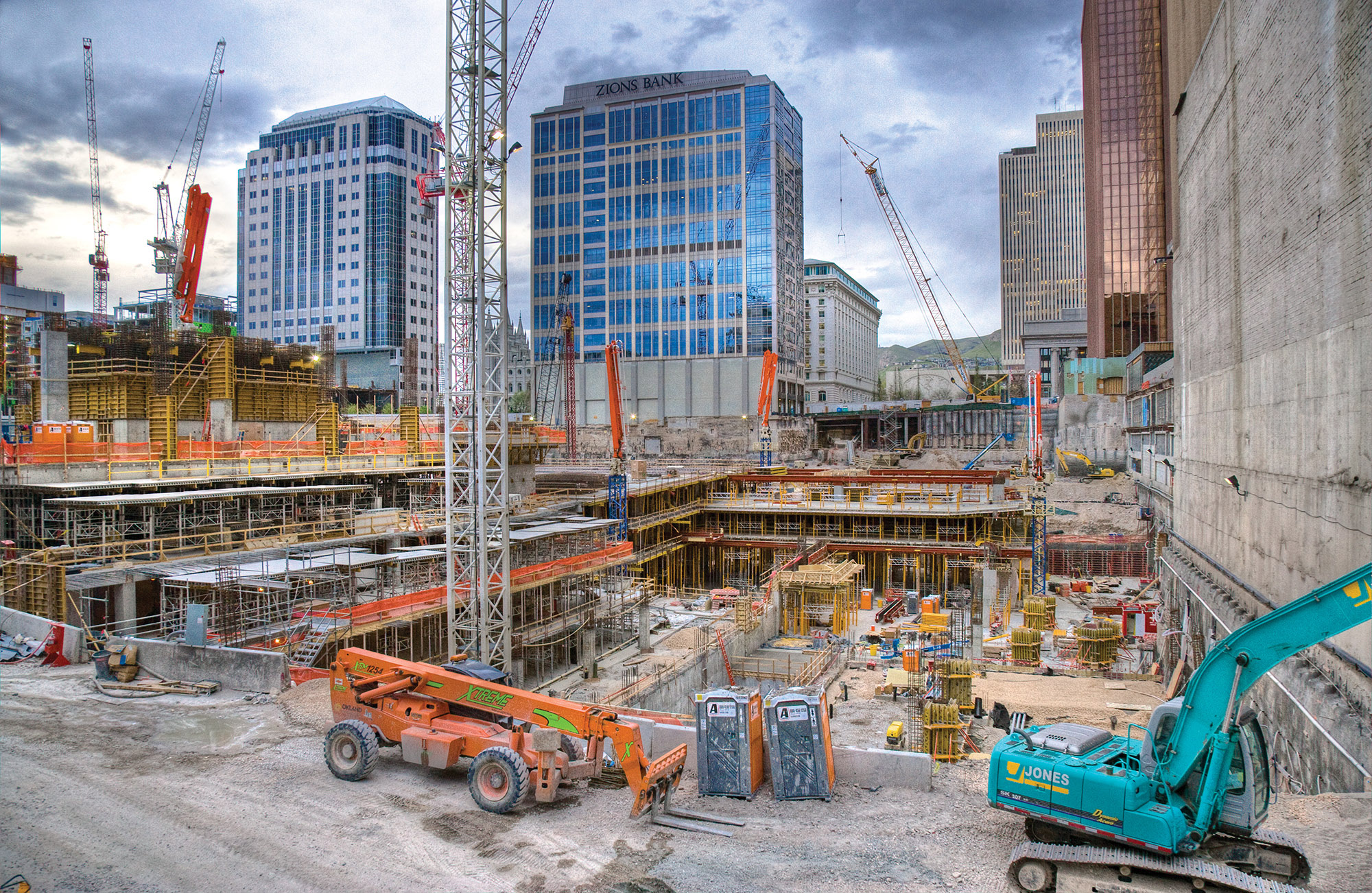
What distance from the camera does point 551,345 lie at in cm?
9031

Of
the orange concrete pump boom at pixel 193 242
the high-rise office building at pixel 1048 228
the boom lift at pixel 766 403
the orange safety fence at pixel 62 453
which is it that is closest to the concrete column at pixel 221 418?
the orange safety fence at pixel 62 453

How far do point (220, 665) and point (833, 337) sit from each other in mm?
136838

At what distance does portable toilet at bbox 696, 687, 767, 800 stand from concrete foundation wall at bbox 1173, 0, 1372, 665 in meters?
8.75

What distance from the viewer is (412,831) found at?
940 centimetres

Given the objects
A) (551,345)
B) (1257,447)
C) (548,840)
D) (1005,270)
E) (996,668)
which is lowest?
(996,668)

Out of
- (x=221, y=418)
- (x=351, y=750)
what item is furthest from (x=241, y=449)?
(x=351, y=750)

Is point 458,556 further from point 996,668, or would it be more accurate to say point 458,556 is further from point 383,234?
point 383,234

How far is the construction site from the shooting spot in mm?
8445

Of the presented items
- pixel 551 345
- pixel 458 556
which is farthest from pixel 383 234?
pixel 458 556

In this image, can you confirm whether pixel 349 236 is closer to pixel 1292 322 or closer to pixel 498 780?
pixel 1292 322

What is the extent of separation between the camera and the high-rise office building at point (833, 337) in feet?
414

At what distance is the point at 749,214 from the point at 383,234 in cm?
5949

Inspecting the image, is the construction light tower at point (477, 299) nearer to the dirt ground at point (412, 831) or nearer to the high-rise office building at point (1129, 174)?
the dirt ground at point (412, 831)

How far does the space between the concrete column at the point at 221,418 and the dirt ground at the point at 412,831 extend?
21.9 meters
